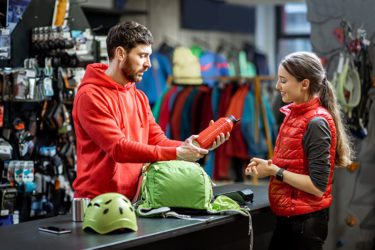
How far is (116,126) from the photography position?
3.28m

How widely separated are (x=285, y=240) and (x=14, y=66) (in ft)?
7.53

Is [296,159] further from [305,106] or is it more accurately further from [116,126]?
[116,126]

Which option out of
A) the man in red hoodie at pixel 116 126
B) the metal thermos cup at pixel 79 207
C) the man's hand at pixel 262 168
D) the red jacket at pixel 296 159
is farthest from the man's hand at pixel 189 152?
the metal thermos cup at pixel 79 207

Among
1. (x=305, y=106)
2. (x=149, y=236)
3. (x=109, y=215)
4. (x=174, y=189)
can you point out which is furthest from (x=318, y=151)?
(x=109, y=215)

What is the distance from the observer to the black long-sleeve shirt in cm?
318

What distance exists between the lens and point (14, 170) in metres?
4.59

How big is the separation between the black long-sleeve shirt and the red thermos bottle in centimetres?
40

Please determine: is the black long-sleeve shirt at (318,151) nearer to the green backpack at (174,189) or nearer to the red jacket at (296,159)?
the red jacket at (296,159)

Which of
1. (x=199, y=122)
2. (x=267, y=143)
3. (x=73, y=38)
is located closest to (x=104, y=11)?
(x=199, y=122)

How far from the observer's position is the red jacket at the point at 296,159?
325 cm

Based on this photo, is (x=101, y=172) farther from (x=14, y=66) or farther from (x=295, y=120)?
(x=14, y=66)

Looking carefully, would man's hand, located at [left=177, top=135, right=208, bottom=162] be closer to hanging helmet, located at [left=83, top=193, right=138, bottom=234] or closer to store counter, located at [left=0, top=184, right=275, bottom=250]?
store counter, located at [left=0, top=184, right=275, bottom=250]

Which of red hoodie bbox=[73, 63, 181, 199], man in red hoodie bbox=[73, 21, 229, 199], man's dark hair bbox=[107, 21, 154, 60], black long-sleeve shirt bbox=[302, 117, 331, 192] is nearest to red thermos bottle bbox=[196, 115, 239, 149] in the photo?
man in red hoodie bbox=[73, 21, 229, 199]

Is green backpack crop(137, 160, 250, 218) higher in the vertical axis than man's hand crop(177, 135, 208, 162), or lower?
lower
